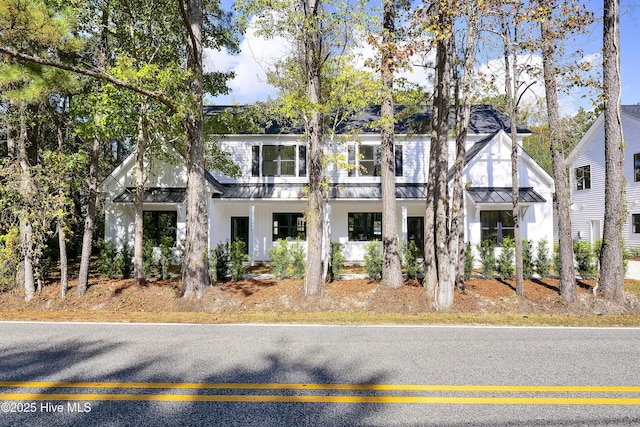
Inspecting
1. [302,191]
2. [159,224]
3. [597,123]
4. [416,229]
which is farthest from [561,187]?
[597,123]

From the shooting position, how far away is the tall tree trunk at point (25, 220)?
10625 millimetres

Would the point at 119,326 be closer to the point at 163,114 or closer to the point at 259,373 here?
the point at 259,373

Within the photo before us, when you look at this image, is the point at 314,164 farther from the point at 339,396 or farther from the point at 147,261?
the point at 339,396

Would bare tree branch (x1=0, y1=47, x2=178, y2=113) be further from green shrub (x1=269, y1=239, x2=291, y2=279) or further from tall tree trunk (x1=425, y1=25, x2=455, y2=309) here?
tall tree trunk (x1=425, y1=25, x2=455, y2=309)

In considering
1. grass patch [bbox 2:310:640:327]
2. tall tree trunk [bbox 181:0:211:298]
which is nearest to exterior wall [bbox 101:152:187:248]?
tall tree trunk [bbox 181:0:211:298]

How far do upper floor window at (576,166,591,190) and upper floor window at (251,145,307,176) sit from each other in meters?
19.0

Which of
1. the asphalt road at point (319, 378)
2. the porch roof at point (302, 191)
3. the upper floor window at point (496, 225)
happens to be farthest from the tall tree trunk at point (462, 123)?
the upper floor window at point (496, 225)

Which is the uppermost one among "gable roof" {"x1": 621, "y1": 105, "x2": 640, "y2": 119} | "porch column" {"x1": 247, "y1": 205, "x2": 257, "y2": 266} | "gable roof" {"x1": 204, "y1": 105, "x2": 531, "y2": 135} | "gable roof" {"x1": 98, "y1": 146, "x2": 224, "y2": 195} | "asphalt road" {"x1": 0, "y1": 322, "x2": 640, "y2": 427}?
"gable roof" {"x1": 621, "y1": 105, "x2": 640, "y2": 119}

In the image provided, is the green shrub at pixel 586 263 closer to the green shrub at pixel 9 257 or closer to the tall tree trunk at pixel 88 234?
the tall tree trunk at pixel 88 234

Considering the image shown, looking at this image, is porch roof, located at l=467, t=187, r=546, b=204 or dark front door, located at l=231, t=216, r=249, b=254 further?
dark front door, located at l=231, t=216, r=249, b=254

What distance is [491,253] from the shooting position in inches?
537

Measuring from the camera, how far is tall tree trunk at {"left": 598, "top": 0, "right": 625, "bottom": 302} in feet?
33.3

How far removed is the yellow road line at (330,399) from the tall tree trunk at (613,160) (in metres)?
7.48

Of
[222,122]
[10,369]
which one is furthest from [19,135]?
[10,369]
